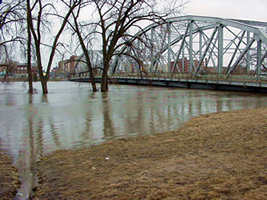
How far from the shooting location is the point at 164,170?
15.1ft

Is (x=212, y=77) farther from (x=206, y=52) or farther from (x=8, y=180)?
(x=8, y=180)

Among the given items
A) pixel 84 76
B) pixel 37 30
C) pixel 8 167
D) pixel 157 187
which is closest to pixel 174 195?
pixel 157 187

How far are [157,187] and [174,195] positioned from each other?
1.04 ft

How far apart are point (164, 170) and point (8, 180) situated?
2.23 meters

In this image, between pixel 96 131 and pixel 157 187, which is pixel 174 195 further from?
pixel 96 131

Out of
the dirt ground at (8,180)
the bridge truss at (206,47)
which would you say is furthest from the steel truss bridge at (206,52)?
the dirt ground at (8,180)

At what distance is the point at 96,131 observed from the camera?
926 cm

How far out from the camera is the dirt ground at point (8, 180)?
4.07m

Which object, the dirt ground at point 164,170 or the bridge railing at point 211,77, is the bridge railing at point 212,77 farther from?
the dirt ground at point 164,170

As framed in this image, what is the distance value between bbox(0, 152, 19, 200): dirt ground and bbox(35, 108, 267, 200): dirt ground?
1.14 ft

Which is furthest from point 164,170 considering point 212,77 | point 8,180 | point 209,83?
point 212,77

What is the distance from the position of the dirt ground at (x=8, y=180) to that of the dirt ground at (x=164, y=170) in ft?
1.14

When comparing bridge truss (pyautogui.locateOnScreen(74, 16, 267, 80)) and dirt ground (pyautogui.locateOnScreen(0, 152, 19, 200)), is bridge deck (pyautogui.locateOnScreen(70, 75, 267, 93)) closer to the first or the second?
bridge truss (pyautogui.locateOnScreen(74, 16, 267, 80))

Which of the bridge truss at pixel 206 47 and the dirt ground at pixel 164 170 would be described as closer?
the dirt ground at pixel 164 170
